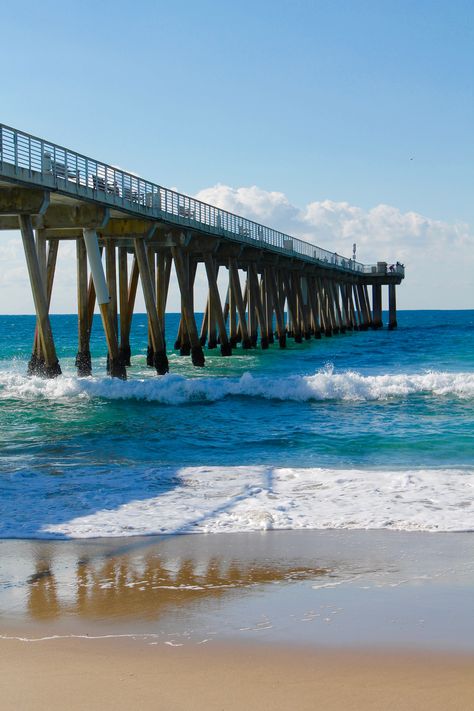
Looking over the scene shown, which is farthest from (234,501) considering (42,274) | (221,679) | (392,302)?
(392,302)

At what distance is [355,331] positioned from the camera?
68.6 metres

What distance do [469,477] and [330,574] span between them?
4.95 meters

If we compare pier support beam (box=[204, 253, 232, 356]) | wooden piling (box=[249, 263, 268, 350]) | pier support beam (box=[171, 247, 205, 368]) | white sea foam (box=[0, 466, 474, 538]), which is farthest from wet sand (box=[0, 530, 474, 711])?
wooden piling (box=[249, 263, 268, 350])

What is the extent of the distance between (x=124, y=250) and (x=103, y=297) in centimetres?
789

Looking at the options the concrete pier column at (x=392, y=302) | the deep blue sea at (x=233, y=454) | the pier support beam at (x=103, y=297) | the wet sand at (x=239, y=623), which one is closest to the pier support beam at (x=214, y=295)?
the pier support beam at (x=103, y=297)

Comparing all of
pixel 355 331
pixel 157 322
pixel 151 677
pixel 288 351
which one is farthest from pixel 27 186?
pixel 355 331

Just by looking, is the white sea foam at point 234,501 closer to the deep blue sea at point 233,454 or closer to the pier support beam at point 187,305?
the deep blue sea at point 233,454

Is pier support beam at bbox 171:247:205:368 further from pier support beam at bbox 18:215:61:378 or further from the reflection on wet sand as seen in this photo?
the reflection on wet sand

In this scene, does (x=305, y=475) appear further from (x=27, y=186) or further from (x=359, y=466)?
(x=27, y=186)

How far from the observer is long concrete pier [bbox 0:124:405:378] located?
744 inches

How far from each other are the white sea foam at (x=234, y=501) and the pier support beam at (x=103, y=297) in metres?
10.9

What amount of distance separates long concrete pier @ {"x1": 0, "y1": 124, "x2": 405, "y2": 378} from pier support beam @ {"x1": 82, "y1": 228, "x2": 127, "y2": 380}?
0.03 metres

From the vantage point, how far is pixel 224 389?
22547mm

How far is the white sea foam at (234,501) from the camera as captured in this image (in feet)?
28.3
